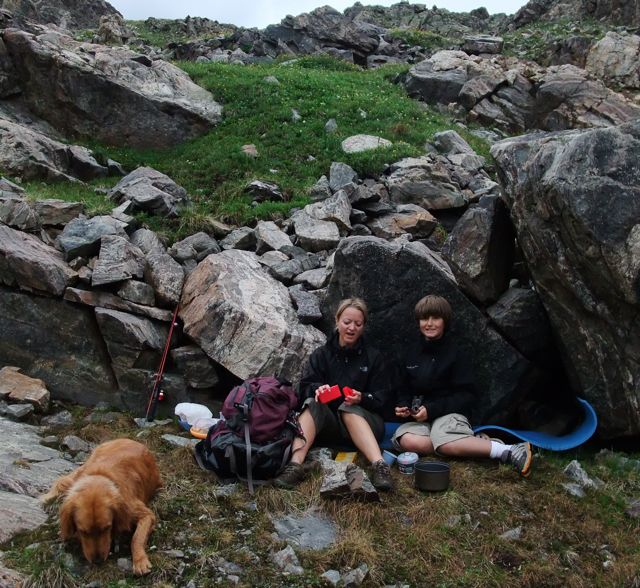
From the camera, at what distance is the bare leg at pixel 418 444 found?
7.47 metres

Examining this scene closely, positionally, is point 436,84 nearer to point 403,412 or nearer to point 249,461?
point 403,412

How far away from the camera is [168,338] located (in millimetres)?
9625

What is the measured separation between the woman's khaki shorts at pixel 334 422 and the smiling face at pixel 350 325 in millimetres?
784

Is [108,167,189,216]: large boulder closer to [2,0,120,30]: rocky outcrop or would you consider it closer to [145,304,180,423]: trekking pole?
[145,304,180,423]: trekking pole

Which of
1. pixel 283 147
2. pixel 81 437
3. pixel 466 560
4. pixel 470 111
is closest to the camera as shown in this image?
pixel 466 560

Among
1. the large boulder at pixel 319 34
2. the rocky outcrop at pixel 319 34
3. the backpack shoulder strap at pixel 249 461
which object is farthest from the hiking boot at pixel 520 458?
the rocky outcrop at pixel 319 34

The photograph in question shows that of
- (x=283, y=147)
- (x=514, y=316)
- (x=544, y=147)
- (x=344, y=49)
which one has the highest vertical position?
(x=344, y=49)

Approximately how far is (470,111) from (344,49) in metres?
16.8

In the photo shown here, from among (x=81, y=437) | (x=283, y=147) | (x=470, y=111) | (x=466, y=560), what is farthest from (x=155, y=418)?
(x=470, y=111)

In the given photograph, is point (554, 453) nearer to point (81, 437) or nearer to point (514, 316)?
point (514, 316)

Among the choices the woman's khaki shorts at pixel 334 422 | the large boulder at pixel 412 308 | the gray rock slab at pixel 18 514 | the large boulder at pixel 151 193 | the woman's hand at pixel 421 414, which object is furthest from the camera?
the large boulder at pixel 151 193

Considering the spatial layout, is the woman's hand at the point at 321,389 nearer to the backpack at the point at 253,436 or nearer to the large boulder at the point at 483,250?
the backpack at the point at 253,436

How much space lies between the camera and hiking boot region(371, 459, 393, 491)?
6.61m

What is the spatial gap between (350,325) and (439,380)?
1314 millimetres
